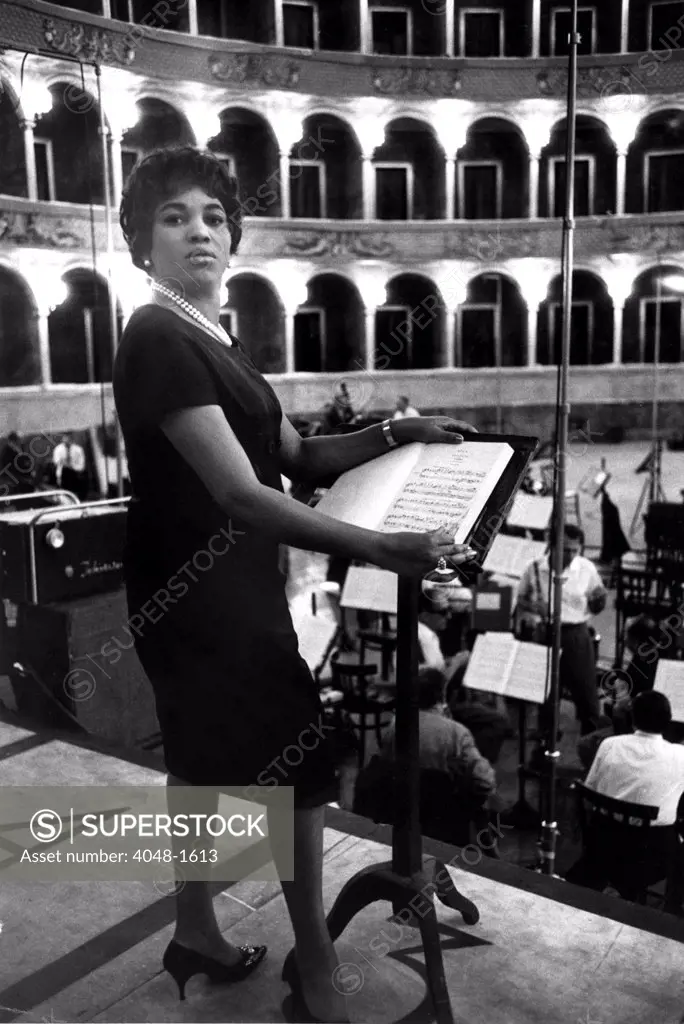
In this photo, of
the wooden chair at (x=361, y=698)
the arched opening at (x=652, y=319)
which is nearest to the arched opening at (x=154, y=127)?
the arched opening at (x=652, y=319)

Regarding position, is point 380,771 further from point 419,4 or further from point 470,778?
point 419,4

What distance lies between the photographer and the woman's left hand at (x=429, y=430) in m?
2.10

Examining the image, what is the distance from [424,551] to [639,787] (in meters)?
2.46

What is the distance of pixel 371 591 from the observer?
5453 millimetres

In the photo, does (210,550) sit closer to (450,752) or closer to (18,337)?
(450,752)

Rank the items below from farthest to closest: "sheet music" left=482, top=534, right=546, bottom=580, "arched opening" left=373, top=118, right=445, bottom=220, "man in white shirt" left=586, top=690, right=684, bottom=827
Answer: "arched opening" left=373, top=118, right=445, bottom=220
"sheet music" left=482, top=534, right=546, bottom=580
"man in white shirt" left=586, top=690, right=684, bottom=827

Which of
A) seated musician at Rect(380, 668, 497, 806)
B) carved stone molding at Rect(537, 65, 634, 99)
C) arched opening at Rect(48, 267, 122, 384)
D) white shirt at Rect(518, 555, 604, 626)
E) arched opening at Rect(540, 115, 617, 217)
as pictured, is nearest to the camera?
seated musician at Rect(380, 668, 497, 806)

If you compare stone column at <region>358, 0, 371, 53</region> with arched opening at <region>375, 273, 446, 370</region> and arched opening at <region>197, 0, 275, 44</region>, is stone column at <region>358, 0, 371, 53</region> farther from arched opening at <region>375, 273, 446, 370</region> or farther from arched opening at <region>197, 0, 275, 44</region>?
arched opening at <region>375, 273, 446, 370</region>

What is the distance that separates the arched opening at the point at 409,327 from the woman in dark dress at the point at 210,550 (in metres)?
18.0

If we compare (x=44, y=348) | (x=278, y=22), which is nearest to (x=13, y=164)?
(x=44, y=348)

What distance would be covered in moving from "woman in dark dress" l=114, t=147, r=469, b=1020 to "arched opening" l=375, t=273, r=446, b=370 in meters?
18.0

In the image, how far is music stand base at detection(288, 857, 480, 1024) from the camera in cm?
211

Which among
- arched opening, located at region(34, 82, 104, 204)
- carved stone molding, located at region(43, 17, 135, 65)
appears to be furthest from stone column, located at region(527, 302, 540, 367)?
carved stone molding, located at region(43, 17, 135, 65)

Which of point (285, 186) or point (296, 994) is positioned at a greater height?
point (285, 186)
